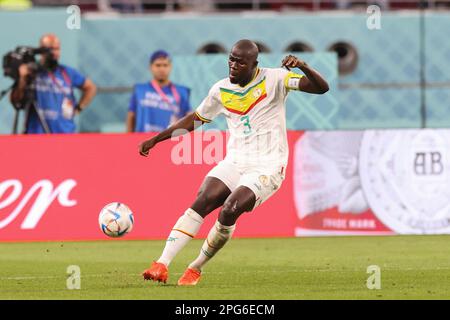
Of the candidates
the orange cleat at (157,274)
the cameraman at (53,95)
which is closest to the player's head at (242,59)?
the orange cleat at (157,274)

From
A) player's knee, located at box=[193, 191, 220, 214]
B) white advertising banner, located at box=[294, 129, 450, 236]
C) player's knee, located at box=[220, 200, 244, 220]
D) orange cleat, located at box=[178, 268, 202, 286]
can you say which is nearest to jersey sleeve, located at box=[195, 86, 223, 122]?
player's knee, located at box=[193, 191, 220, 214]

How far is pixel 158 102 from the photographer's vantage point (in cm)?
1827

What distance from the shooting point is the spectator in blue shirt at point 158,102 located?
1812cm

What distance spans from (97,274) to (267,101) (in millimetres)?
2609

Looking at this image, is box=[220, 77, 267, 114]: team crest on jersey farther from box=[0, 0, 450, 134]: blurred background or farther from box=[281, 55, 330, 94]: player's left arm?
box=[0, 0, 450, 134]: blurred background

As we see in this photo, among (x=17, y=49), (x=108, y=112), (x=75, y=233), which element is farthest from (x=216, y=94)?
(x=108, y=112)

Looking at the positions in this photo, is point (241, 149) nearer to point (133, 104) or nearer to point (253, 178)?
point (253, 178)

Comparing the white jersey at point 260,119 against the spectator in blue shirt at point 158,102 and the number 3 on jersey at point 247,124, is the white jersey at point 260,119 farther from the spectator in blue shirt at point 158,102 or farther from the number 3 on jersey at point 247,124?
the spectator in blue shirt at point 158,102

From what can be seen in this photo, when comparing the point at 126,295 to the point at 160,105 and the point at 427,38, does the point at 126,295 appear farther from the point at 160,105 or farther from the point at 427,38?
the point at 427,38

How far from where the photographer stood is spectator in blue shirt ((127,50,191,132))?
18.1m

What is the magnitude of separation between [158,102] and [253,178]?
7.03 m

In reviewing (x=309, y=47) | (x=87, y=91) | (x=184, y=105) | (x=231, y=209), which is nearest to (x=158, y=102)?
(x=184, y=105)

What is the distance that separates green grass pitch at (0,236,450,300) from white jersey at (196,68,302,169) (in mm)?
1196

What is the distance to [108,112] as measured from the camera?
22203mm
